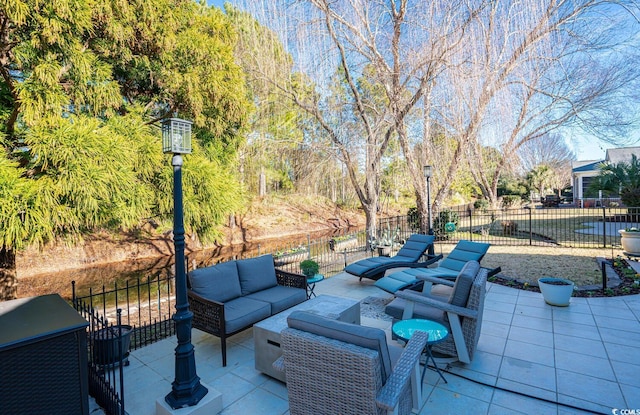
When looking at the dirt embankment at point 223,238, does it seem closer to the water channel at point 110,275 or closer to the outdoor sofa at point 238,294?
the water channel at point 110,275

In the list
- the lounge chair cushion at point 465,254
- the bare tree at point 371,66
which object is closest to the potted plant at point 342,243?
the bare tree at point 371,66

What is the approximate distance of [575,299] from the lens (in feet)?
15.2

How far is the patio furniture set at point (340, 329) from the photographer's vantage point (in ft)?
5.47

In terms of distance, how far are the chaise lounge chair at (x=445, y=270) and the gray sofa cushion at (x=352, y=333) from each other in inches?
98.9

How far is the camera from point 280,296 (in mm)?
4004

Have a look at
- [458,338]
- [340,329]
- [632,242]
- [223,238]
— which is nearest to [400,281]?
[458,338]

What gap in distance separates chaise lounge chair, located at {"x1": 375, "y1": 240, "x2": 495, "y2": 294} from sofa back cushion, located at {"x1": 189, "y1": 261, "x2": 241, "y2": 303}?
2034mm

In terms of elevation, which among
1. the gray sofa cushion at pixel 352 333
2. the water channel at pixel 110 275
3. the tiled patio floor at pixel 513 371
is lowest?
the water channel at pixel 110 275

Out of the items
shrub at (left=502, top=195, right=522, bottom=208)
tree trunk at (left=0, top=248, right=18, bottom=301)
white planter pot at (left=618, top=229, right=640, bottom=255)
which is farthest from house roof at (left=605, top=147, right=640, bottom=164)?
tree trunk at (left=0, top=248, right=18, bottom=301)

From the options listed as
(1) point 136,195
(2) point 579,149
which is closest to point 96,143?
(1) point 136,195

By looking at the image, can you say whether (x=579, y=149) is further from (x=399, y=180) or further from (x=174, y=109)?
(x=174, y=109)

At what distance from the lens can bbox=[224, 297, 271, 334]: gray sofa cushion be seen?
3.27 meters

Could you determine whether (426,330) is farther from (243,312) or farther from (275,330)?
(243,312)

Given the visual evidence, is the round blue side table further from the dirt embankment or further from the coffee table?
the dirt embankment
